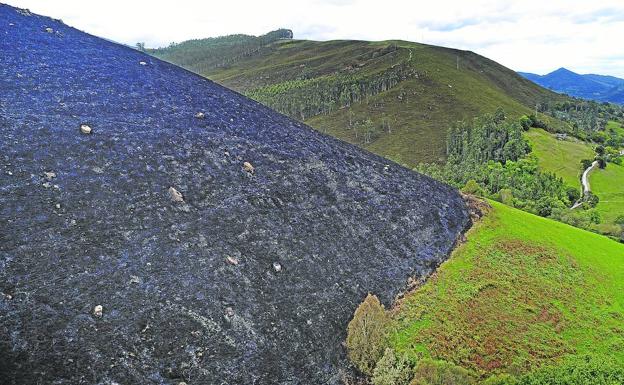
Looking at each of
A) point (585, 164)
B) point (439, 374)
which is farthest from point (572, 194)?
point (439, 374)

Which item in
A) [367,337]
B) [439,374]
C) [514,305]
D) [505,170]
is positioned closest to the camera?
[439,374]

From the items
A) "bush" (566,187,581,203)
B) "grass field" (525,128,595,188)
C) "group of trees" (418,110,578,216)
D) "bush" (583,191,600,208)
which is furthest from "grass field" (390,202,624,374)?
"grass field" (525,128,595,188)

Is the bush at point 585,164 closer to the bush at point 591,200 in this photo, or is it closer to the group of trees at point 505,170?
the group of trees at point 505,170

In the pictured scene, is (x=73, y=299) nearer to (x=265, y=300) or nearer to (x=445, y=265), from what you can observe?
(x=265, y=300)

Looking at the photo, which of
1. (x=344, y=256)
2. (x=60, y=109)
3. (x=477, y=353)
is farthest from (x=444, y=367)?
(x=60, y=109)

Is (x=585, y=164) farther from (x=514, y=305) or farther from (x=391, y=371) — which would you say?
(x=391, y=371)

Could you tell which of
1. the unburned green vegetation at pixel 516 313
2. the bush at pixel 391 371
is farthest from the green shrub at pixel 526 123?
the bush at pixel 391 371
